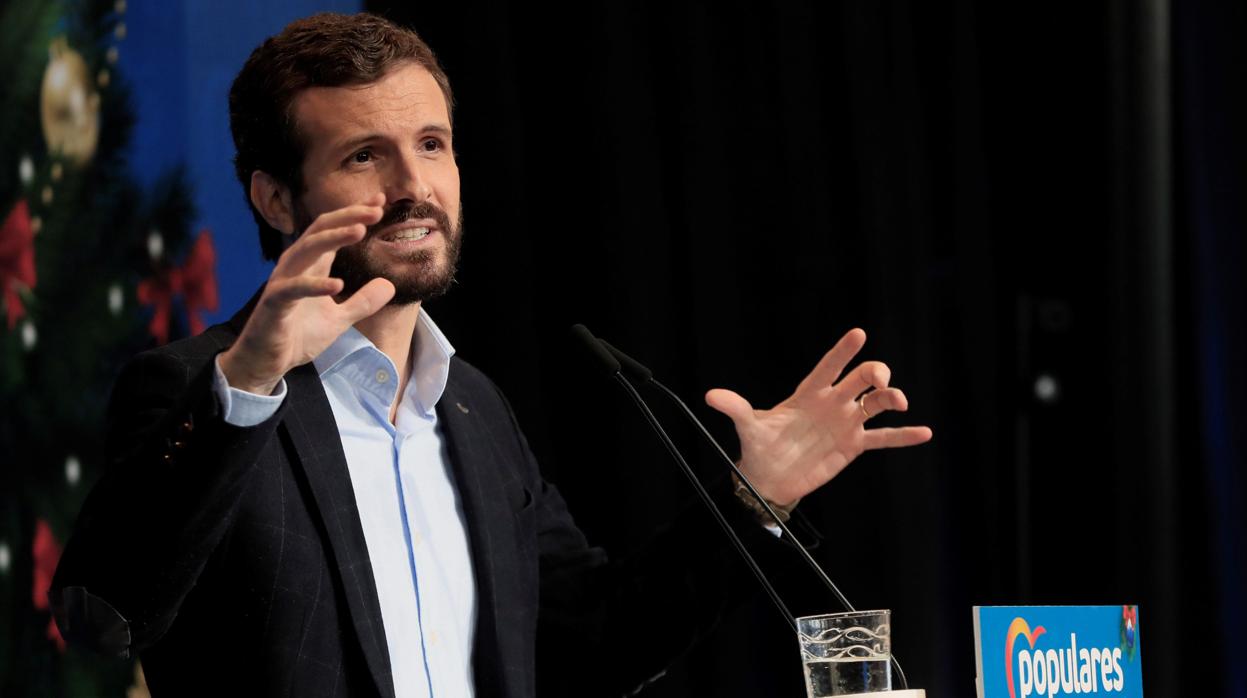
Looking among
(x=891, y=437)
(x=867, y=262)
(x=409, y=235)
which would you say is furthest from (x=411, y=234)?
(x=867, y=262)

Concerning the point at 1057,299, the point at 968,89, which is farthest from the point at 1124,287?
the point at 968,89

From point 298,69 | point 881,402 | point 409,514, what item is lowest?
point 409,514

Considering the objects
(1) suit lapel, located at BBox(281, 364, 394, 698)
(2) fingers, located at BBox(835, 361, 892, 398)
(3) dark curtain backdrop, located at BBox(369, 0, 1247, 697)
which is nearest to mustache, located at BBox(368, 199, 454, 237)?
(1) suit lapel, located at BBox(281, 364, 394, 698)

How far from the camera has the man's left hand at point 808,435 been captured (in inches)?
73.6

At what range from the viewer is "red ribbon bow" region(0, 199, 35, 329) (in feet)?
7.65

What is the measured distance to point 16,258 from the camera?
2.34m

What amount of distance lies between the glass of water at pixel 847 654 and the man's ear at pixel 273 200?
102 centimetres

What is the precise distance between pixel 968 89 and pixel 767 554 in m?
1.63

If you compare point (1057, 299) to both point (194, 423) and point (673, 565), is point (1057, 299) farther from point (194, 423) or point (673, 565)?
point (194, 423)

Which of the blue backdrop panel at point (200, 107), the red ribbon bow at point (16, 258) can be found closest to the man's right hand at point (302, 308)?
the red ribbon bow at point (16, 258)

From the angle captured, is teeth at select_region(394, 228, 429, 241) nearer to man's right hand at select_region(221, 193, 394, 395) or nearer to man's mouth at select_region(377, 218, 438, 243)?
man's mouth at select_region(377, 218, 438, 243)

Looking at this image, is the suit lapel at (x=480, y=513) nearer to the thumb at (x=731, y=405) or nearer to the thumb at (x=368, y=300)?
the thumb at (x=731, y=405)

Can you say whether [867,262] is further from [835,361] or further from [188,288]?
[188,288]

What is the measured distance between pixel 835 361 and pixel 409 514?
Answer: 2.00 ft
